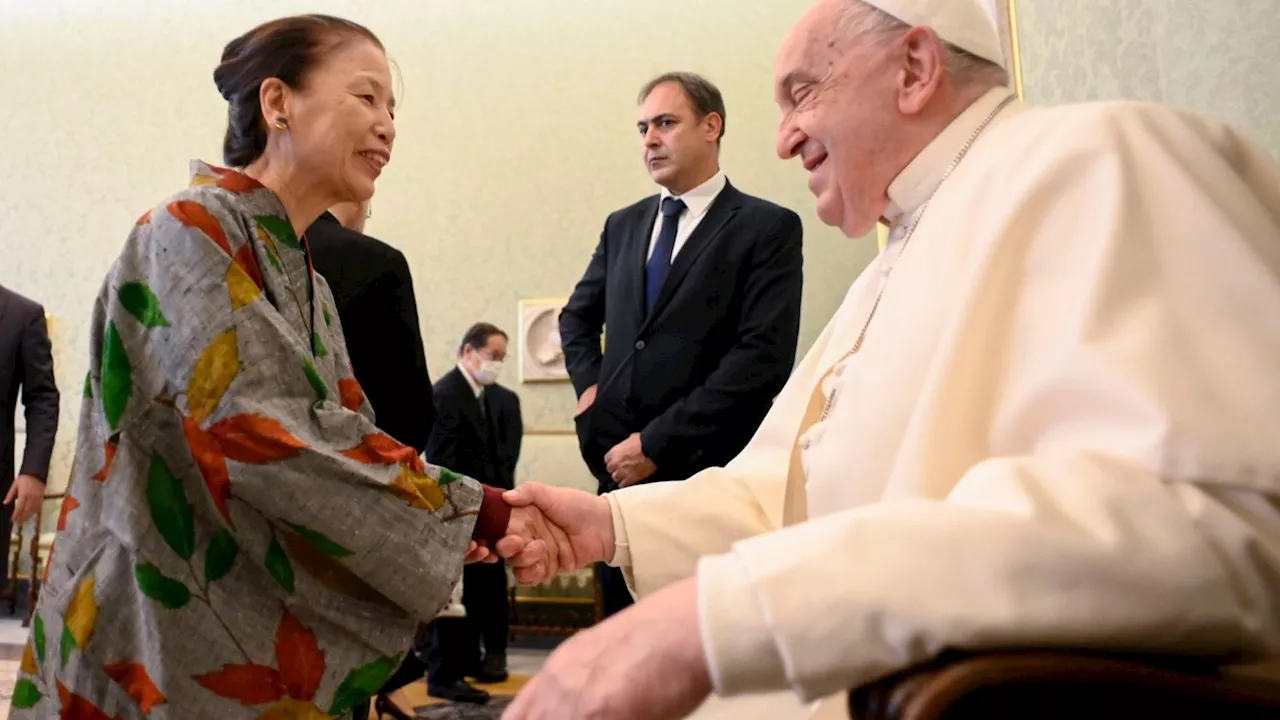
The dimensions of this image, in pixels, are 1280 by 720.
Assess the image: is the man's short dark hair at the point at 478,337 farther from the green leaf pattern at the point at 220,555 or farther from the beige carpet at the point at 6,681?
the green leaf pattern at the point at 220,555

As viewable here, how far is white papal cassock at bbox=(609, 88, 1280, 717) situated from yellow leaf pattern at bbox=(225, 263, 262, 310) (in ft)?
2.61

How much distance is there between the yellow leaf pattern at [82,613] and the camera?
1.35 m

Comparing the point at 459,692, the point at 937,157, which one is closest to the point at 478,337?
the point at 459,692

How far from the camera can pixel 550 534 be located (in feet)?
5.10

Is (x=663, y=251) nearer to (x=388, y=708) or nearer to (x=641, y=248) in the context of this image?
(x=641, y=248)

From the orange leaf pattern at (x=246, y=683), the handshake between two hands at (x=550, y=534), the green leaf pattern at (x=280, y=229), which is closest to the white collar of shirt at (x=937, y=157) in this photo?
the handshake between two hands at (x=550, y=534)

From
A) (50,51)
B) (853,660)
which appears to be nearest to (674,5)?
(50,51)

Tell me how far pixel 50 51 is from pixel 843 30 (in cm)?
746

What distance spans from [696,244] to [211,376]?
Result: 168 cm

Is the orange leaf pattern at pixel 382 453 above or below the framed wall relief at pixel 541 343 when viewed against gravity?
above

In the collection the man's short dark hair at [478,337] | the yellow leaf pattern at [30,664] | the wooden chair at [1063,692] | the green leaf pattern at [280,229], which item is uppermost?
the green leaf pattern at [280,229]

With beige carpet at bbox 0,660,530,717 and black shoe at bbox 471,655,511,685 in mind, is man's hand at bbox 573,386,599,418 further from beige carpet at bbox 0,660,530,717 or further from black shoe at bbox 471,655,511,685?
black shoe at bbox 471,655,511,685

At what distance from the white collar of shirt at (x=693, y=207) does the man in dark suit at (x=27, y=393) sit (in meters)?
2.67

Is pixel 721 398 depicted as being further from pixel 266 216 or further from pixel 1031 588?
pixel 1031 588
